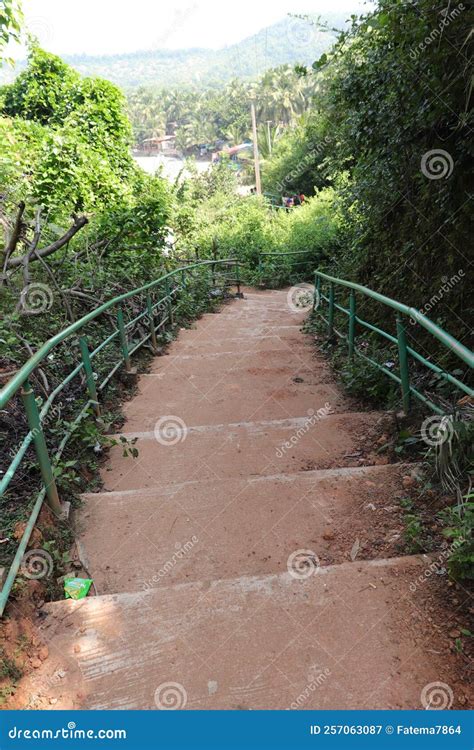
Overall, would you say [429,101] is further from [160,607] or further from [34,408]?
[160,607]

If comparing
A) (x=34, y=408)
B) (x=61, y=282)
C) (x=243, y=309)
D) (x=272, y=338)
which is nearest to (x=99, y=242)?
(x=61, y=282)

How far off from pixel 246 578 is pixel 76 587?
0.77 meters

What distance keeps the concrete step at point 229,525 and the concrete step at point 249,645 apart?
0.31 meters

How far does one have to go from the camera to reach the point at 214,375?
5.21 metres

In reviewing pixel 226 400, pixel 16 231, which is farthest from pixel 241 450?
pixel 16 231

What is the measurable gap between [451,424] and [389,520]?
1.82ft


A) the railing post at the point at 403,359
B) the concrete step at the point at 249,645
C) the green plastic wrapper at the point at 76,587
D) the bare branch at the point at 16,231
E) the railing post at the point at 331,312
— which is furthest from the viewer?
the railing post at the point at 331,312

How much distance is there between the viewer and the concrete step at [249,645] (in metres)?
1.50

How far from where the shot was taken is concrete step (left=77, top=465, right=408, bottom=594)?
89.0 inches

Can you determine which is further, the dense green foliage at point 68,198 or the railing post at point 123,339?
the dense green foliage at point 68,198

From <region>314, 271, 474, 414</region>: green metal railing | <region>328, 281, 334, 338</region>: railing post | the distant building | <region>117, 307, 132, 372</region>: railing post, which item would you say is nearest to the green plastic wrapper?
<region>314, 271, 474, 414</region>: green metal railing

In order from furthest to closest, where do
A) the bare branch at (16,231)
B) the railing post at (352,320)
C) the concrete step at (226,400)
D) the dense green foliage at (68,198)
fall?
the dense green foliage at (68,198), the railing post at (352,320), the concrete step at (226,400), the bare branch at (16,231)

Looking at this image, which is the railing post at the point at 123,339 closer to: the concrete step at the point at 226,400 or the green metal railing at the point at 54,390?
the green metal railing at the point at 54,390

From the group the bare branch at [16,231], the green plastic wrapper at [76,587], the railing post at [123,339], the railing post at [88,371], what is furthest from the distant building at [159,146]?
the green plastic wrapper at [76,587]
